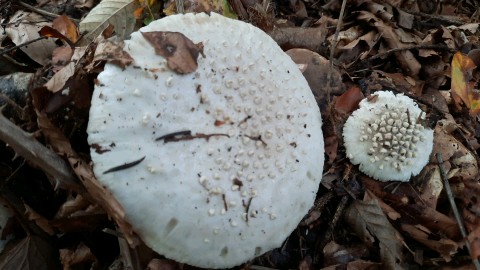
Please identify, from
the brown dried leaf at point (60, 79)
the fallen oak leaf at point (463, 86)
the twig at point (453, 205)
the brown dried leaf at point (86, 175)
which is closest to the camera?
the brown dried leaf at point (86, 175)

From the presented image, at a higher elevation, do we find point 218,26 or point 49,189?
point 218,26

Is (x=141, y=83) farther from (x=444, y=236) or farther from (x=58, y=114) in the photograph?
(x=444, y=236)

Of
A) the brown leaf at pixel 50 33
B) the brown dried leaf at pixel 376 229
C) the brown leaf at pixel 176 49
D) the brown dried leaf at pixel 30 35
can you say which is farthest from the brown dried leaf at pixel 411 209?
the brown dried leaf at pixel 30 35

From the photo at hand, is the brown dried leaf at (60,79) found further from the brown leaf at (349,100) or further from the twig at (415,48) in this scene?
the twig at (415,48)

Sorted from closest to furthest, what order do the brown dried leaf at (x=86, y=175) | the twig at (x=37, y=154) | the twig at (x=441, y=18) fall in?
the brown dried leaf at (x=86, y=175) → the twig at (x=37, y=154) → the twig at (x=441, y=18)

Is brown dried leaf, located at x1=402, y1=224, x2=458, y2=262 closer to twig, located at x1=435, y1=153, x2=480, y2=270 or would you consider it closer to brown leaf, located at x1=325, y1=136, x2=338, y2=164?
twig, located at x1=435, y1=153, x2=480, y2=270

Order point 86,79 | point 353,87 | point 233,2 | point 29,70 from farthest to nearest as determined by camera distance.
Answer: point 233,2
point 353,87
point 29,70
point 86,79

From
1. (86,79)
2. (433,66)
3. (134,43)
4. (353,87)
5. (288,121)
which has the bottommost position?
(433,66)

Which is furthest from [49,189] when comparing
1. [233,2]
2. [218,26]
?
[233,2]
